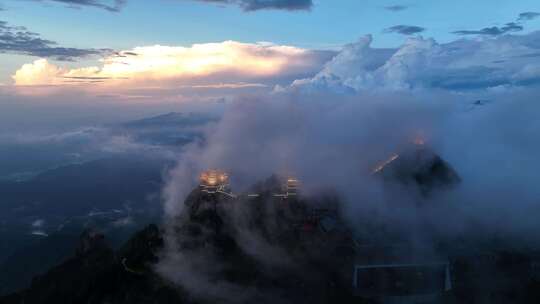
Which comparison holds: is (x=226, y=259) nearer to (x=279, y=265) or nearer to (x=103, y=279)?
(x=279, y=265)

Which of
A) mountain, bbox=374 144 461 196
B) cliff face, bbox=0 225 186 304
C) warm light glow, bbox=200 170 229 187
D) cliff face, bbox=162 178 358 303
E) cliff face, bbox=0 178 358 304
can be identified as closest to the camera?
cliff face, bbox=162 178 358 303

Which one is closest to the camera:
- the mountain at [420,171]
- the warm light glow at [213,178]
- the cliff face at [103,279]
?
the cliff face at [103,279]

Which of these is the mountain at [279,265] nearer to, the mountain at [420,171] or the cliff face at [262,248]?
Answer: the cliff face at [262,248]

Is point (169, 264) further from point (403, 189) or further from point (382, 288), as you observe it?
point (403, 189)

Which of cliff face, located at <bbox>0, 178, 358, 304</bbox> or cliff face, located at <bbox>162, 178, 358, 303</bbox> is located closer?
cliff face, located at <bbox>162, 178, 358, 303</bbox>

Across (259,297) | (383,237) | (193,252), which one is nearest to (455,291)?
(383,237)

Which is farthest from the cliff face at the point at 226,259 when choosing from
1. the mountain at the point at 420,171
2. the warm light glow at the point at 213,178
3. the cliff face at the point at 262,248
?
the mountain at the point at 420,171

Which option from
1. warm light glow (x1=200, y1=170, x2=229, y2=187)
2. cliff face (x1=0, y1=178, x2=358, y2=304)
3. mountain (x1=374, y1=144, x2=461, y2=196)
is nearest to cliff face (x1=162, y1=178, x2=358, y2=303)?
cliff face (x1=0, y1=178, x2=358, y2=304)

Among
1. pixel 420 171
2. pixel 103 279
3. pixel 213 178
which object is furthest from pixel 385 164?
pixel 103 279

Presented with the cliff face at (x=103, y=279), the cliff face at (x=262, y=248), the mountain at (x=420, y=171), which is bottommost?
the cliff face at (x=103, y=279)

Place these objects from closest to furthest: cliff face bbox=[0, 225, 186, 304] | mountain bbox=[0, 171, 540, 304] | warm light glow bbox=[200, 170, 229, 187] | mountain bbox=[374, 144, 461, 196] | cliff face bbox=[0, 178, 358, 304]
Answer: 1. mountain bbox=[0, 171, 540, 304]
2. cliff face bbox=[0, 178, 358, 304]
3. cliff face bbox=[0, 225, 186, 304]
4. warm light glow bbox=[200, 170, 229, 187]
5. mountain bbox=[374, 144, 461, 196]

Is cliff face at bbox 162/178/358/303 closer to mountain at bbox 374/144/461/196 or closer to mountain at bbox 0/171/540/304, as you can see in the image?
mountain at bbox 0/171/540/304
